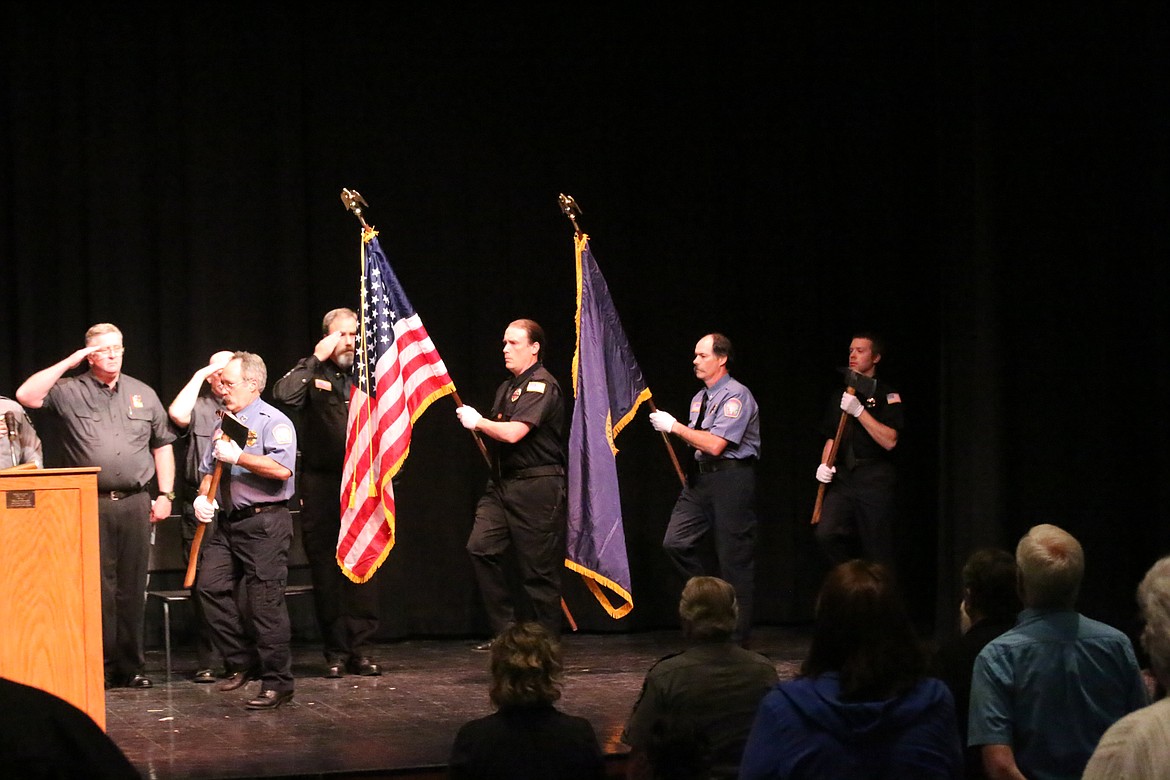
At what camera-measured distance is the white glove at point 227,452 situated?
21.0ft

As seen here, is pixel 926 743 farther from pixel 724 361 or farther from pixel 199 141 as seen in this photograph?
pixel 199 141

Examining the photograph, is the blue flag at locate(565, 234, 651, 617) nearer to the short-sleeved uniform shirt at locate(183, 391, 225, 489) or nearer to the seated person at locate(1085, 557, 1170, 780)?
the short-sleeved uniform shirt at locate(183, 391, 225, 489)

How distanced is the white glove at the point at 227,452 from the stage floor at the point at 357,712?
1.11m

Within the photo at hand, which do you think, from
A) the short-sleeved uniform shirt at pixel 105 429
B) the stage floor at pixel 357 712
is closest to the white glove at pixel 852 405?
the stage floor at pixel 357 712

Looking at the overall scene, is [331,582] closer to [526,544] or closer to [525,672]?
[526,544]

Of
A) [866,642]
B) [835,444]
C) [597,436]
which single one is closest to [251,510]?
[597,436]

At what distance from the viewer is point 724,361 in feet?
25.6

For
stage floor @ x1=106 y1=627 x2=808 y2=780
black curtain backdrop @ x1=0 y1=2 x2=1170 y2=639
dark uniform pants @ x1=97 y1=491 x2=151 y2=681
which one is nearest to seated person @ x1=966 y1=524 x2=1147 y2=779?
stage floor @ x1=106 y1=627 x2=808 y2=780

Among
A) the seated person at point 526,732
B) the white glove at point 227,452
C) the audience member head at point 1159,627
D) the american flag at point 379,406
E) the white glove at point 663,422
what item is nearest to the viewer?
the audience member head at point 1159,627

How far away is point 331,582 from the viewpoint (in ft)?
24.2

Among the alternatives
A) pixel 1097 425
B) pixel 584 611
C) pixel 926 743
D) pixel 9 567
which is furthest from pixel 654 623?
pixel 926 743

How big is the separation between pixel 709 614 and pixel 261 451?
3440 millimetres

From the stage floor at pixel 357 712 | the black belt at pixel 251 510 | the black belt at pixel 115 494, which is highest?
the black belt at pixel 115 494

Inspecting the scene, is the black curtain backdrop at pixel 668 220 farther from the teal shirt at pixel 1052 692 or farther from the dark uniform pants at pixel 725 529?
the teal shirt at pixel 1052 692
